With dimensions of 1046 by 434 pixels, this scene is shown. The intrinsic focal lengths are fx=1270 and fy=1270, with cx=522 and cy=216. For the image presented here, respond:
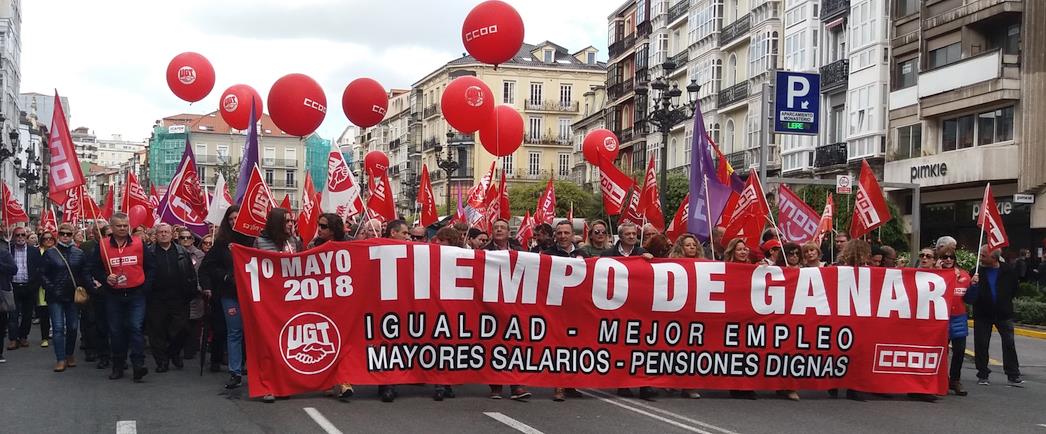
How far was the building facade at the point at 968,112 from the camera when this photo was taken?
34.0m

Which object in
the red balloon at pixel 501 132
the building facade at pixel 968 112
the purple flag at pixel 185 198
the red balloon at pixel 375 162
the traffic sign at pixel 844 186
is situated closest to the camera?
the purple flag at pixel 185 198

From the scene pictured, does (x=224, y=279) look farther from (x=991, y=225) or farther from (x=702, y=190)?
(x=991, y=225)

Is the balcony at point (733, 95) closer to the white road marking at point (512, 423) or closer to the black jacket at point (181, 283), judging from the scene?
the black jacket at point (181, 283)

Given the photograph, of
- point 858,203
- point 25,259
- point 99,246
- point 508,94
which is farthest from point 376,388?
point 508,94

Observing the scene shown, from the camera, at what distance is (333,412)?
10461 mm

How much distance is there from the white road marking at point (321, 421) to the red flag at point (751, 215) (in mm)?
6545

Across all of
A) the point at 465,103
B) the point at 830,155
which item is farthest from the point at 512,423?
the point at 830,155

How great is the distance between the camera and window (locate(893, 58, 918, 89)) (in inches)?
1574

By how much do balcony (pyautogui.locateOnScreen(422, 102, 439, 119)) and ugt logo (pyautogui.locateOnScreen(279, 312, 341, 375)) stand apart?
325 feet

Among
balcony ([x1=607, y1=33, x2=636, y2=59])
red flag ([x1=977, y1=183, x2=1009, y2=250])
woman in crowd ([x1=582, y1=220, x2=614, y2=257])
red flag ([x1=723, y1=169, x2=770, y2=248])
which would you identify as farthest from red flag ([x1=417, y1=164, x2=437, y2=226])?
Answer: balcony ([x1=607, y1=33, x2=636, y2=59])

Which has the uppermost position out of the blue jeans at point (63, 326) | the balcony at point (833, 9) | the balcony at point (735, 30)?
the balcony at point (735, 30)

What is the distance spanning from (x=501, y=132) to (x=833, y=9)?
80.1ft

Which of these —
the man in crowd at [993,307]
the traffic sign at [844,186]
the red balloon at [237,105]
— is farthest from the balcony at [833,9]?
the man in crowd at [993,307]

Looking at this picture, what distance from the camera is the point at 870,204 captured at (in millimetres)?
17234
